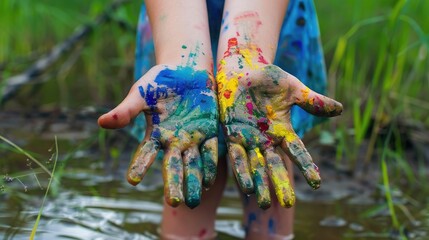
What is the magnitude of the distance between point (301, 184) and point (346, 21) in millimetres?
1783

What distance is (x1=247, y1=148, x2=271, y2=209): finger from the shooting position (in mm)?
1351

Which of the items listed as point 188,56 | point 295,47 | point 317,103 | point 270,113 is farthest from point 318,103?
point 295,47

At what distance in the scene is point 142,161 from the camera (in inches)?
53.0

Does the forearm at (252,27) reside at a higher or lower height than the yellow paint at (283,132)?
higher

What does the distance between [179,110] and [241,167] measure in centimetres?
→ 19

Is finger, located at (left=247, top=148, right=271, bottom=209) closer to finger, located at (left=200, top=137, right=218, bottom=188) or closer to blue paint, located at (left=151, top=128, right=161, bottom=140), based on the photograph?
finger, located at (left=200, top=137, right=218, bottom=188)

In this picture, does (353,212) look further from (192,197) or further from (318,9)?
(318,9)

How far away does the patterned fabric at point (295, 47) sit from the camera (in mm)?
1949

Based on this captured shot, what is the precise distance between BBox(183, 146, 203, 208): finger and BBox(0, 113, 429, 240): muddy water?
0.55 m

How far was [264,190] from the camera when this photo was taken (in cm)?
137

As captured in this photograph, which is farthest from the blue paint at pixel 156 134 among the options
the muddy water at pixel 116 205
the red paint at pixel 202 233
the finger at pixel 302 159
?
the red paint at pixel 202 233

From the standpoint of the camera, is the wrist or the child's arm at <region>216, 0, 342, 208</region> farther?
the wrist

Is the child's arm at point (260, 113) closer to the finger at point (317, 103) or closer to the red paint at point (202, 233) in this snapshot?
the finger at point (317, 103)

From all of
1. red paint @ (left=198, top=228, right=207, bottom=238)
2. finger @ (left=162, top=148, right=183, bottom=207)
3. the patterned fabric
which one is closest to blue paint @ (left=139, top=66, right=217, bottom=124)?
finger @ (left=162, top=148, right=183, bottom=207)
